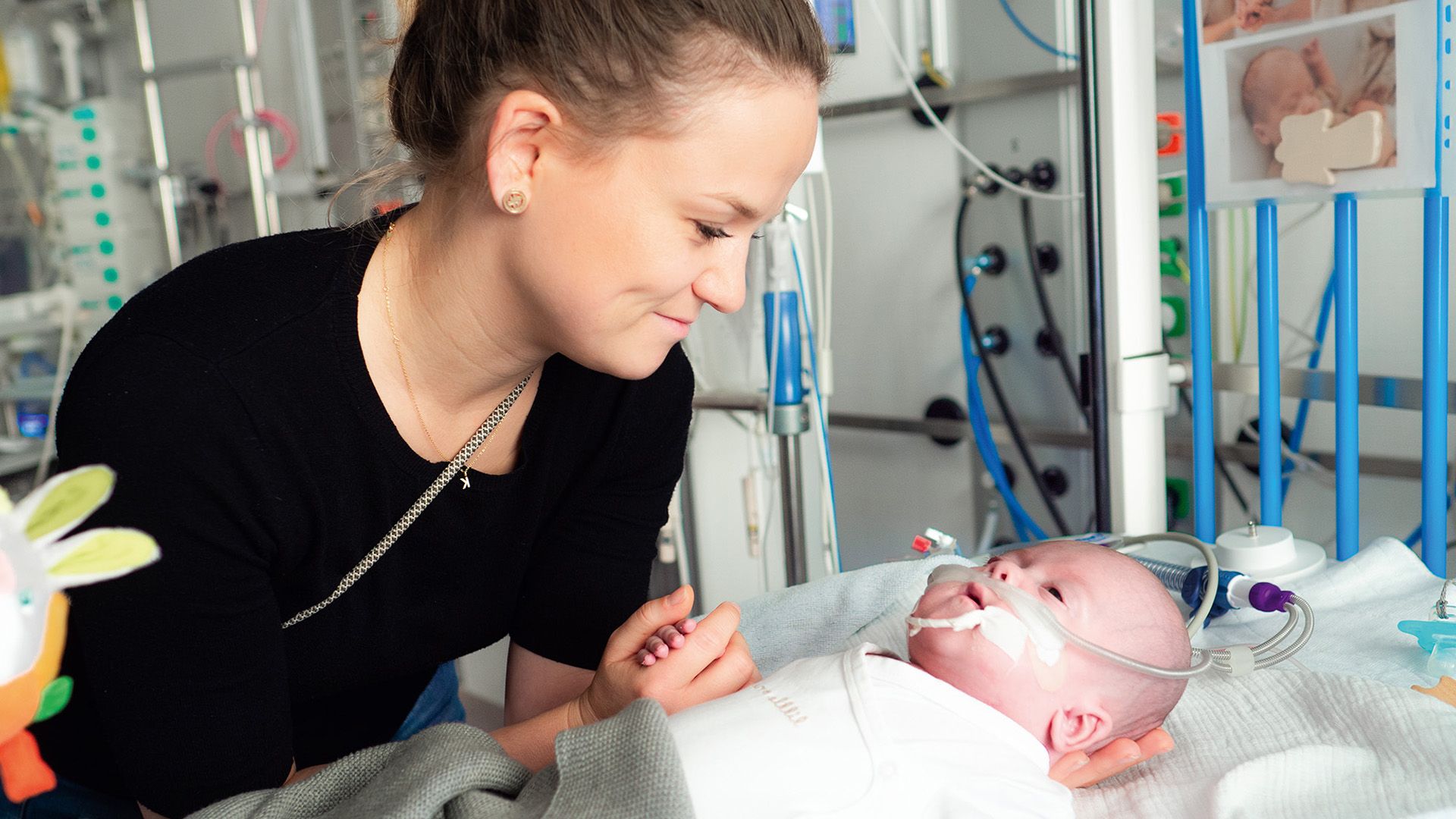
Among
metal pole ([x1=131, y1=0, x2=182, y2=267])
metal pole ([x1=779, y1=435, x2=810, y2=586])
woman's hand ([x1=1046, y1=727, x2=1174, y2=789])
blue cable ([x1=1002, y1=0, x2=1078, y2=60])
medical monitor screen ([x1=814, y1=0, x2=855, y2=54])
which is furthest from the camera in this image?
metal pole ([x1=131, y1=0, x2=182, y2=267])

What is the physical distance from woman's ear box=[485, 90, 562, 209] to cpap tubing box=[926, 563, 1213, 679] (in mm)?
576

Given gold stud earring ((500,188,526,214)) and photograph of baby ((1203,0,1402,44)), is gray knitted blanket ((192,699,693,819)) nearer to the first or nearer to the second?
gold stud earring ((500,188,526,214))

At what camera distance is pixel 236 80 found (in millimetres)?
3348

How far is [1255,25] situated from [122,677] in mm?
1403

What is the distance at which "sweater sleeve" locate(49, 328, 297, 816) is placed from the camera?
2.77 feet

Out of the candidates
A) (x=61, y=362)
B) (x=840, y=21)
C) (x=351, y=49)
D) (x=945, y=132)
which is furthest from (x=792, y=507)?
(x=61, y=362)

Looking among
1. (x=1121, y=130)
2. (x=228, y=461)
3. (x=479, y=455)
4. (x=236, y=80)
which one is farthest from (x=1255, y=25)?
(x=236, y=80)

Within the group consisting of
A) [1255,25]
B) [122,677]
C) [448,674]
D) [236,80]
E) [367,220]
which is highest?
[236,80]

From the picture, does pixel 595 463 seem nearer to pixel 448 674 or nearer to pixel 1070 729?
pixel 448 674

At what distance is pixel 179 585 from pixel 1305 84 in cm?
132

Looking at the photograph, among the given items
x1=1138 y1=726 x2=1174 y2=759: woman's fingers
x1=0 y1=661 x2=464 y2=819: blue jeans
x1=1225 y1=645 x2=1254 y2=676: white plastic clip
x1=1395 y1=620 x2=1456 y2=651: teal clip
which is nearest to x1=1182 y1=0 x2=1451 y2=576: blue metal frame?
x1=1395 y1=620 x2=1456 y2=651: teal clip

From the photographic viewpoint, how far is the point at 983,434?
2510 millimetres

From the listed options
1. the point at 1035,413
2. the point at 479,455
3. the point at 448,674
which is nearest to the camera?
the point at 479,455

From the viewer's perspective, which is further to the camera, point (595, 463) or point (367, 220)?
point (595, 463)
